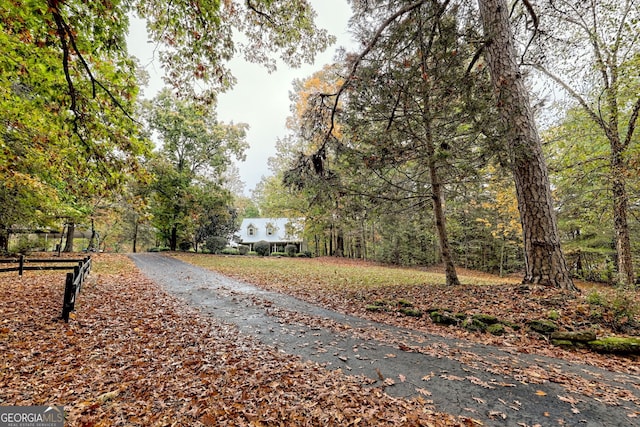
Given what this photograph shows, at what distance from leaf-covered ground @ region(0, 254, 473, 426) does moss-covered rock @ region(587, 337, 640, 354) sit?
3052mm

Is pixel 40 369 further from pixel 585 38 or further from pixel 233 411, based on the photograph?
pixel 585 38

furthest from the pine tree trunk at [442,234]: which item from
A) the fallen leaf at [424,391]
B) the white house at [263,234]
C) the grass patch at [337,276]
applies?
the white house at [263,234]

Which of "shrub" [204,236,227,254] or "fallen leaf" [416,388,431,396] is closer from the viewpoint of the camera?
"fallen leaf" [416,388,431,396]

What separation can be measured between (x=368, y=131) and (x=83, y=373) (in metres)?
7.82

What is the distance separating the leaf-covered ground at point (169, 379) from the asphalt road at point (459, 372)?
0.29 metres

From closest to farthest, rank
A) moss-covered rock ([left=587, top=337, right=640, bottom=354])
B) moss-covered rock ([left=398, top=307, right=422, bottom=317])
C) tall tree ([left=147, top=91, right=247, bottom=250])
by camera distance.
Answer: moss-covered rock ([left=587, top=337, right=640, bottom=354]) < moss-covered rock ([left=398, top=307, right=422, bottom=317]) < tall tree ([left=147, top=91, right=247, bottom=250])

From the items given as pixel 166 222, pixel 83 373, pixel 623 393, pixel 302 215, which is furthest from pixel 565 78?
pixel 166 222

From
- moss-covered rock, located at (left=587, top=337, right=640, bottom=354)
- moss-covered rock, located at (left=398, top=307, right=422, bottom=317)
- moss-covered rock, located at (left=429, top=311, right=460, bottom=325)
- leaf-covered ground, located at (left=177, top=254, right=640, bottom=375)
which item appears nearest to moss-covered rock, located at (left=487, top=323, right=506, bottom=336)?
leaf-covered ground, located at (left=177, top=254, right=640, bottom=375)

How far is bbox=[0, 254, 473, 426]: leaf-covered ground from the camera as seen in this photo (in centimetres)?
256

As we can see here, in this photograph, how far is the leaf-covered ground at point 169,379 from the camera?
256 cm

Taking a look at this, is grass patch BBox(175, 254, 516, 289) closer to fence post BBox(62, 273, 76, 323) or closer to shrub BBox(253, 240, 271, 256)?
fence post BBox(62, 273, 76, 323)

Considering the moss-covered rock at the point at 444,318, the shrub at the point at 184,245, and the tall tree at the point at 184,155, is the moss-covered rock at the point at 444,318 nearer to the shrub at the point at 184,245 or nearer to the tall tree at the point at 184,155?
the tall tree at the point at 184,155

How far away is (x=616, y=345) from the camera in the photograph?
377cm

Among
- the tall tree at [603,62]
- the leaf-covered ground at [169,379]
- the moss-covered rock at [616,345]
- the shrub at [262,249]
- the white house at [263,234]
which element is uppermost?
the tall tree at [603,62]
